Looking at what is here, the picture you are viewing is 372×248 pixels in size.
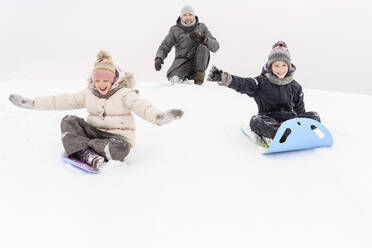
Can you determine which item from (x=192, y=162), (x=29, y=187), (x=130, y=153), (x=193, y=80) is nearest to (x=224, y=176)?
(x=192, y=162)

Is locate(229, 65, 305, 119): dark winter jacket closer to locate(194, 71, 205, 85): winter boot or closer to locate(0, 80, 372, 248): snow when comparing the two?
locate(0, 80, 372, 248): snow

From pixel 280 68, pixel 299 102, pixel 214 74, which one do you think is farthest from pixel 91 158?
pixel 299 102

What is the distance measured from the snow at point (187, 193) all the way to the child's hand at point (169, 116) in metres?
0.34

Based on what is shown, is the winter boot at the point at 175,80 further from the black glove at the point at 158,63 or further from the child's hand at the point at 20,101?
the child's hand at the point at 20,101

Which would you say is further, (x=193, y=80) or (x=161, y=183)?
(x=193, y=80)

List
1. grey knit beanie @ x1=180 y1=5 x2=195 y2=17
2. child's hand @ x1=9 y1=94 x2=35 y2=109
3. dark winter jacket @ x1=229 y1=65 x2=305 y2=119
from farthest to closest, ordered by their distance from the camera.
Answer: grey knit beanie @ x1=180 y1=5 x2=195 y2=17 < dark winter jacket @ x1=229 y1=65 x2=305 y2=119 < child's hand @ x1=9 y1=94 x2=35 y2=109

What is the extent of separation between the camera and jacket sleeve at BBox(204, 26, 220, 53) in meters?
4.85

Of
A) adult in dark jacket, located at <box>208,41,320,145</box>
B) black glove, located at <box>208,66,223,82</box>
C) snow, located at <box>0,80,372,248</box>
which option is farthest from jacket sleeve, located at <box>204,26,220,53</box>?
black glove, located at <box>208,66,223,82</box>

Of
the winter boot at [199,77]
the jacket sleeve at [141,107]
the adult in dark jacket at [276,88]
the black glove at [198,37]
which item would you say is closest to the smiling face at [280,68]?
the adult in dark jacket at [276,88]

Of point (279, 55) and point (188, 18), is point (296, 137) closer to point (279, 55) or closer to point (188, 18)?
point (279, 55)

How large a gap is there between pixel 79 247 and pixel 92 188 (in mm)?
539

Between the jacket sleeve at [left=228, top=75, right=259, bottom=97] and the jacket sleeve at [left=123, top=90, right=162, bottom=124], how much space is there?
2.61 feet

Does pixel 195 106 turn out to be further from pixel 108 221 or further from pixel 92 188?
pixel 108 221

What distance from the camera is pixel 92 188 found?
193 centimetres
